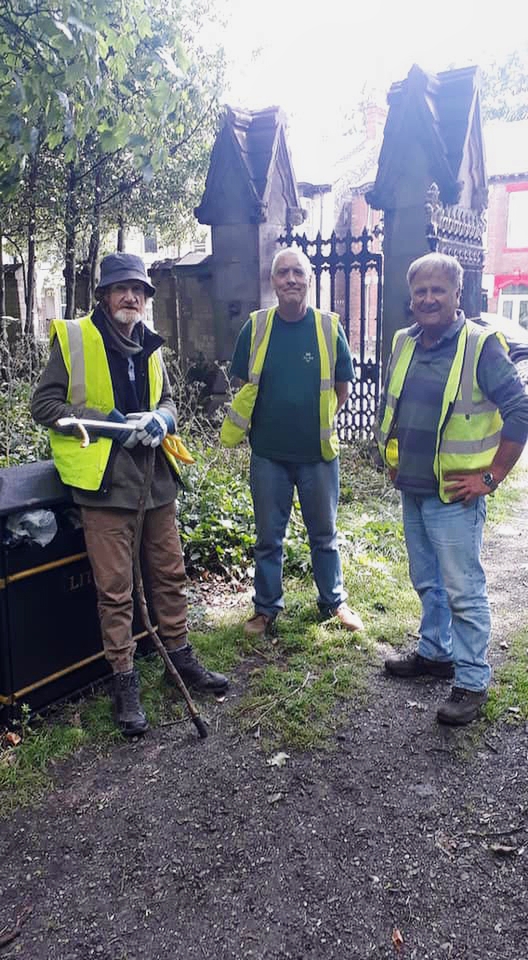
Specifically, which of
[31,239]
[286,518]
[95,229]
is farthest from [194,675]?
[31,239]

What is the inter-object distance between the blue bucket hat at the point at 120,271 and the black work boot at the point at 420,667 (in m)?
2.31

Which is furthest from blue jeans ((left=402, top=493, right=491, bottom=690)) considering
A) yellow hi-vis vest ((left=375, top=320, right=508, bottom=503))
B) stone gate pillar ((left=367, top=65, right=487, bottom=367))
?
stone gate pillar ((left=367, top=65, right=487, bottom=367))

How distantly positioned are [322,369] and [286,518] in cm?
91

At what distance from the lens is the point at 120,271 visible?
3.49 metres

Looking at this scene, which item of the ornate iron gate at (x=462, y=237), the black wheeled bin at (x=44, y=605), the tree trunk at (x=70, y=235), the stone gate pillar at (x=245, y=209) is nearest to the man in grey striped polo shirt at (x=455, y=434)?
the black wheeled bin at (x=44, y=605)

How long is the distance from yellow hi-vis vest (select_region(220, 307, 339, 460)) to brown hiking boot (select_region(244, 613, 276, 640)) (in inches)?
41.2

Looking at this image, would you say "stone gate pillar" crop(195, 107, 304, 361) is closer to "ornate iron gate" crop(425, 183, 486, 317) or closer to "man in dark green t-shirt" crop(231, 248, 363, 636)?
"ornate iron gate" crop(425, 183, 486, 317)

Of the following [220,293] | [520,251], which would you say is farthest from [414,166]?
[520,251]

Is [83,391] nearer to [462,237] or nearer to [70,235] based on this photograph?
[462,237]

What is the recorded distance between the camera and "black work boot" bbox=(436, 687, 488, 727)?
11.6 ft

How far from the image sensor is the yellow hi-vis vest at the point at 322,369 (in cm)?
427

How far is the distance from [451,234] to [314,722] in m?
6.26

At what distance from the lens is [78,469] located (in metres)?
3.47

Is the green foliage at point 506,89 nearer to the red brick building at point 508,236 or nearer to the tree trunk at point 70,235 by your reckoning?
the red brick building at point 508,236
